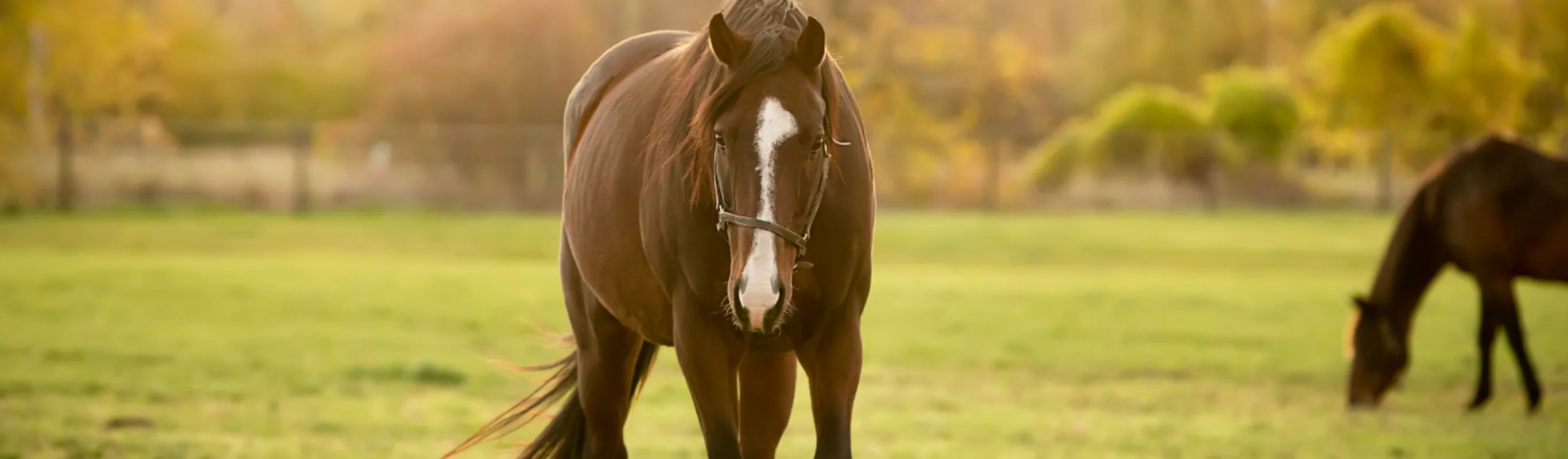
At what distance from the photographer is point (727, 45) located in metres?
3.57

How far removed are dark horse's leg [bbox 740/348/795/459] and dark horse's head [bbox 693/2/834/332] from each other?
742 mm

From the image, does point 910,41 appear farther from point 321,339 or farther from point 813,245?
point 813,245

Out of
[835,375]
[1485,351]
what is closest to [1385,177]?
[1485,351]

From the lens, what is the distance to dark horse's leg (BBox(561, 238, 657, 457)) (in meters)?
4.77

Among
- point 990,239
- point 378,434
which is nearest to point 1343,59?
point 990,239

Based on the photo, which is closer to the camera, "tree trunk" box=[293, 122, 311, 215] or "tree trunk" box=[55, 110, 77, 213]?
"tree trunk" box=[55, 110, 77, 213]

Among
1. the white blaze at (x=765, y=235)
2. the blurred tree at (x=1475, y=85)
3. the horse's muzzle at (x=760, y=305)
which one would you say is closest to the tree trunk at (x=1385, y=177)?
the blurred tree at (x=1475, y=85)

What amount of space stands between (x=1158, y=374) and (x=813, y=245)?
718 centimetres

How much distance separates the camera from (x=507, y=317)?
12781 mm

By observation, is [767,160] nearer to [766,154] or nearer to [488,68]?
[766,154]

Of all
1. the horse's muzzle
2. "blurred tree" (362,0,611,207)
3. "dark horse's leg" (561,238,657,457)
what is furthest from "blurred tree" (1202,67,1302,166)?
Answer: the horse's muzzle

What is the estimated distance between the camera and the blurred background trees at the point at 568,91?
26.8 metres

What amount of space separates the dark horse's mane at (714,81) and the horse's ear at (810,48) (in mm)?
28

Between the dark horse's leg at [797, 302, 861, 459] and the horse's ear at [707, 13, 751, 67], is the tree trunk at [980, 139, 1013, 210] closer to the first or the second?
the dark horse's leg at [797, 302, 861, 459]
